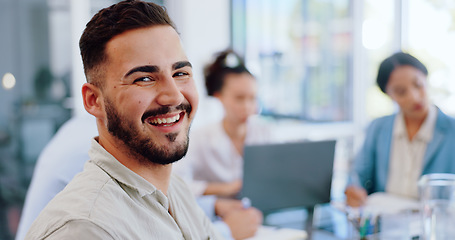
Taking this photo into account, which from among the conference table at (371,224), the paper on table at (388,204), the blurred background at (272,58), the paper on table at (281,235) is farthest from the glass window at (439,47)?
the paper on table at (281,235)

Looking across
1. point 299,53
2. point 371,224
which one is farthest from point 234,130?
point 299,53

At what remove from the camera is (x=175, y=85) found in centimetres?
86

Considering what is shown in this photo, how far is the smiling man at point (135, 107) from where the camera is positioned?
2.68ft

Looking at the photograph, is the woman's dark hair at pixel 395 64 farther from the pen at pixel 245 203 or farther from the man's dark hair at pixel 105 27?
the man's dark hair at pixel 105 27

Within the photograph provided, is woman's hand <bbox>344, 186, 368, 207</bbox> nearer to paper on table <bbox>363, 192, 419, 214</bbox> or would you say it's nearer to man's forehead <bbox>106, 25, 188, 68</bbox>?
paper on table <bbox>363, 192, 419, 214</bbox>

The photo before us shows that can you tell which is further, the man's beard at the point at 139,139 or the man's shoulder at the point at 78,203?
the man's beard at the point at 139,139

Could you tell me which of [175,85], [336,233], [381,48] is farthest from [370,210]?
[381,48]

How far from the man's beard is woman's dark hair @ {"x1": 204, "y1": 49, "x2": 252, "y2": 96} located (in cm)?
148

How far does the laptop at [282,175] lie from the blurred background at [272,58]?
1474mm

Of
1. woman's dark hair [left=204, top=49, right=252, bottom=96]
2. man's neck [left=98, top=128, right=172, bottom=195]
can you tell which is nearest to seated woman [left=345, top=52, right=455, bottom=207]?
woman's dark hair [left=204, top=49, right=252, bottom=96]

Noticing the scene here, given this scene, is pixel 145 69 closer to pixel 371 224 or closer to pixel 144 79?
pixel 144 79

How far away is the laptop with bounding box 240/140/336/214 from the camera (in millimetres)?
1558

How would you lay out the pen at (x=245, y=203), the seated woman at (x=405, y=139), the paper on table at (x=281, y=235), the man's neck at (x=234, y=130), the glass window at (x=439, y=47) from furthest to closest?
1. the glass window at (x=439, y=47)
2. the man's neck at (x=234, y=130)
3. the seated woman at (x=405, y=139)
4. the pen at (x=245, y=203)
5. the paper on table at (x=281, y=235)

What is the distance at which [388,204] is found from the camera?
161 centimetres
